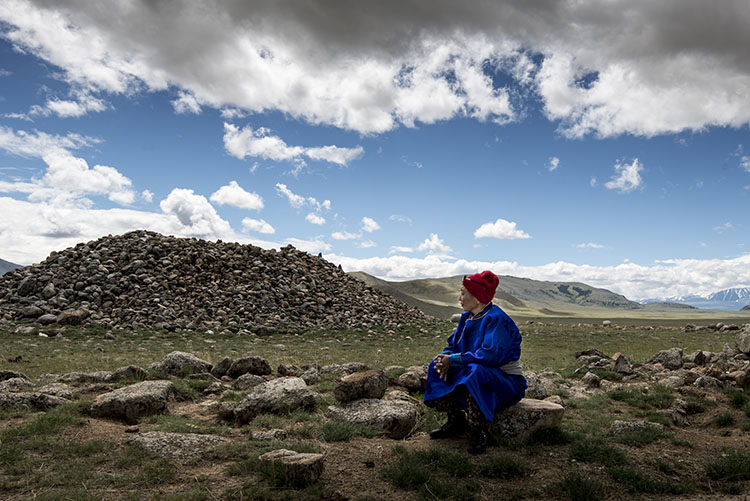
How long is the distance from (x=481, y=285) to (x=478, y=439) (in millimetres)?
2361

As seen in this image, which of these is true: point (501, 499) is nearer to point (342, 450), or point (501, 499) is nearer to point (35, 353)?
point (342, 450)

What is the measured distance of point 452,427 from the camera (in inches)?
299

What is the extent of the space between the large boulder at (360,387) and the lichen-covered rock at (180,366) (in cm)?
540

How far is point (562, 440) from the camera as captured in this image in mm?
7594

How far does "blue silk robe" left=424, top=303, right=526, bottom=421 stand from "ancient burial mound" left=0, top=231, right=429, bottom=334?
66.0 feet

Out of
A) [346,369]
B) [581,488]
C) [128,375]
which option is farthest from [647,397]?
[128,375]

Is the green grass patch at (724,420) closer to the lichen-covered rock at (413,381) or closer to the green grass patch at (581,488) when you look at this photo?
the green grass patch at (581,488)

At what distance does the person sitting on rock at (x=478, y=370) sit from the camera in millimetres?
6895

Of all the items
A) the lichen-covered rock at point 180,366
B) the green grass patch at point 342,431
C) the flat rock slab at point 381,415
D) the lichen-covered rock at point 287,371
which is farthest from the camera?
the lichen-covered rock at point 287,371

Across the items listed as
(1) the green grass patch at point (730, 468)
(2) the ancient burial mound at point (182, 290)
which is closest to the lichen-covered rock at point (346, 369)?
(1) the green grass patch at point (730, 468)

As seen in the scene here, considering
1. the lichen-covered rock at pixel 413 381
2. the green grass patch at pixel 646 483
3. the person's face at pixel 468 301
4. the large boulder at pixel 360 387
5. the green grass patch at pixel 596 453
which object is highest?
the person's face at pixel 468 301

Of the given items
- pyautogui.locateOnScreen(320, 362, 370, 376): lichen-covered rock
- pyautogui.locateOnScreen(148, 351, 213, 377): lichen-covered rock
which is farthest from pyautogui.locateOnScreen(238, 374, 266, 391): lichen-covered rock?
pyautogui.locateOnScreen(320, 362, 370, 376): lichen-covered rock

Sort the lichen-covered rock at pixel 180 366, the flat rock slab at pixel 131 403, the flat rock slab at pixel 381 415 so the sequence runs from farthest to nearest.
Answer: the lichen-covered rock at pixel 180 366 → the flat rock slab at pixel 131 403 → the flat rock slab at pixel 381 415

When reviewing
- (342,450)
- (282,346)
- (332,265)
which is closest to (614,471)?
(342,450)
